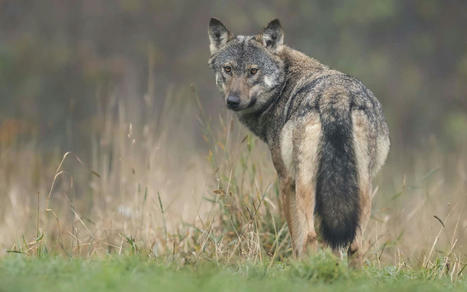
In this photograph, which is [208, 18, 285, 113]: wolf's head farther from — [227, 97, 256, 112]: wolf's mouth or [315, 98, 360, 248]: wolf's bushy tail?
[315, 98, 360, 248]: wolf's bushy tail

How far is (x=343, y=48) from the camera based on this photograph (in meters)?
18.4

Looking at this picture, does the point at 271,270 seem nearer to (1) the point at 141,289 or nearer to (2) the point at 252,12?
(1) the point at 141,289

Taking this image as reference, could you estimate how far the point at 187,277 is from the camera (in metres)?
3.99

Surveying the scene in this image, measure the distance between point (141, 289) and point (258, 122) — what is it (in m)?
3.02

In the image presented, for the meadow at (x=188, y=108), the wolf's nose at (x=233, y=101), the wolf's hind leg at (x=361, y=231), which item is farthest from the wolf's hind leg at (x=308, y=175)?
the wolf's nose at (x=233, y=101)

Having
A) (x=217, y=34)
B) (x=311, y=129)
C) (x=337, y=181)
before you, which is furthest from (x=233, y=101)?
(x=337, y=181)

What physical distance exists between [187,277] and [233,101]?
2376mm

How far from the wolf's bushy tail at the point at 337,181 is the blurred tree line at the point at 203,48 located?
1189 centimetres

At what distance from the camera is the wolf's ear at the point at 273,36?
656 cm

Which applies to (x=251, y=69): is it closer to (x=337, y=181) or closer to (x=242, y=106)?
(x=242, y=106)

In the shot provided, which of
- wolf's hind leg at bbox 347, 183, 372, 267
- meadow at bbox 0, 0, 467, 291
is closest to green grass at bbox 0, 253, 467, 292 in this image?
wolf's hind leg at bbox 347, 183, 372, 267

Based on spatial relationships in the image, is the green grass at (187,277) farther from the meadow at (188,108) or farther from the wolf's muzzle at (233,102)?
the wolf's muzzle at (233,102)

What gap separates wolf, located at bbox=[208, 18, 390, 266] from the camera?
15.1 ft

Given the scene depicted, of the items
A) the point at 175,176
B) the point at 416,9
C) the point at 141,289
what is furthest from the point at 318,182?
the point at 416,9
